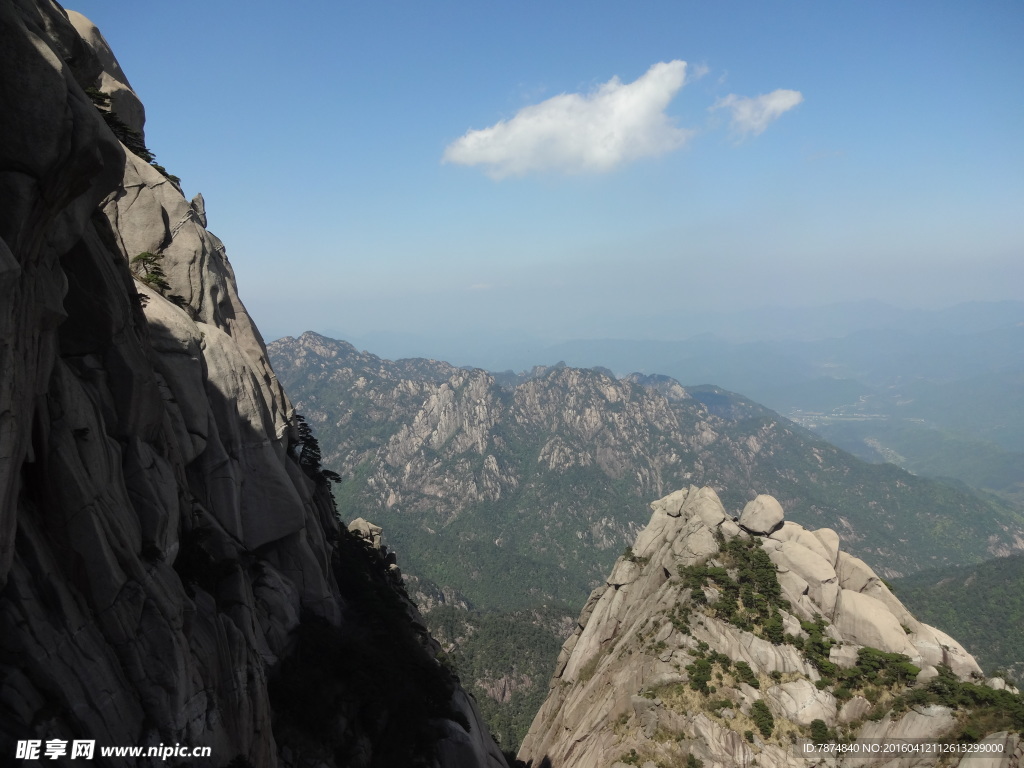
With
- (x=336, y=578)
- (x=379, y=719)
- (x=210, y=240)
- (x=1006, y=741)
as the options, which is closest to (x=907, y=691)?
(x=1006, y=741)

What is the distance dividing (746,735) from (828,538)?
1053 inches

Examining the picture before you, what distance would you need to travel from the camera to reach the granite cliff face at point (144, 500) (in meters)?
16.1

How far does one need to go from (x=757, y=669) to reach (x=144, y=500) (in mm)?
45268

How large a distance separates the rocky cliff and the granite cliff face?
547 inches

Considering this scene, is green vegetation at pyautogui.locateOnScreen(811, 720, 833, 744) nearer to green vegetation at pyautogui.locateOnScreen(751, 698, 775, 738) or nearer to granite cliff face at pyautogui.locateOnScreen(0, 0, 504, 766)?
green vegetation at pyautogui.locateOnScreen(751, 698, 775, 738)

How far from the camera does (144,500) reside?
72.9 feet

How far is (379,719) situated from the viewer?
33.3 metres

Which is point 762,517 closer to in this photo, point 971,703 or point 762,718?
point 762,718

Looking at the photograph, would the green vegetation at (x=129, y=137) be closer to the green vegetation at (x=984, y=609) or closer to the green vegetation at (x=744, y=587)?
the green vegetation at (x=744, y=587)

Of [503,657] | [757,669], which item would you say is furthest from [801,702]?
[503,657]

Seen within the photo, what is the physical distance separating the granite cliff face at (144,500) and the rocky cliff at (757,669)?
13897 millimetres

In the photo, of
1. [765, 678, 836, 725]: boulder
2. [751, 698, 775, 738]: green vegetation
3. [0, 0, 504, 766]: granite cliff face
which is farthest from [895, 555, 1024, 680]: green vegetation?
[0, 0, 504, 766]: granite cliff face

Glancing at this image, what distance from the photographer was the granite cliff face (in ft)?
52.9

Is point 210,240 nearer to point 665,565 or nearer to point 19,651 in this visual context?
point 19,651
